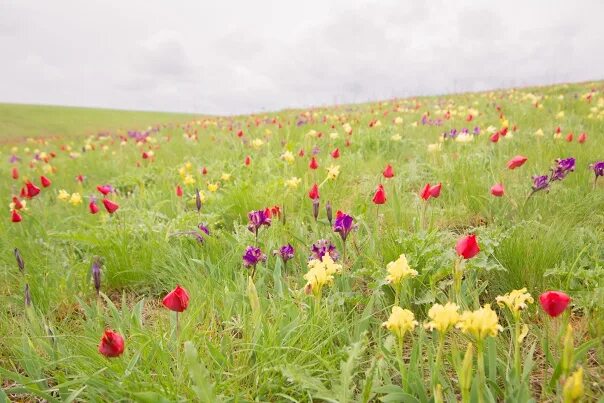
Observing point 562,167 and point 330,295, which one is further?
point 562,167

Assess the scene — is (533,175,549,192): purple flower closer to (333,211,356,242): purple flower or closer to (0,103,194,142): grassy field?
(333,211,356,242): purple flower

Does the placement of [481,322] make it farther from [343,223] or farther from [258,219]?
[258,219]

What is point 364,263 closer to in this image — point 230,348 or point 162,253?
point 230,348

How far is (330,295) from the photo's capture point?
78.3 inches

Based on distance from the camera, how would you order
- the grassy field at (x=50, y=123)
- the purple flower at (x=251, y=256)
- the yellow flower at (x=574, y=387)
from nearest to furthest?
the yellow flower at (x=574, y=387) → the purple flower at (x=251, y=256) → the grassy field at (x=50, y=123)

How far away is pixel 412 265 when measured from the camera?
203 centimetres

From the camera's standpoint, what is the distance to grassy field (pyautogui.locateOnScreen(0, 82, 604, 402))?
146cm

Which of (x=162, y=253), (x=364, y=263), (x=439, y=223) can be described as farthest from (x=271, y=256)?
(x=439, y=223)

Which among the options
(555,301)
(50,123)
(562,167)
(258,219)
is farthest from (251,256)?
(50,123)

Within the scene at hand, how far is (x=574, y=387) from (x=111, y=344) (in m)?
1.44

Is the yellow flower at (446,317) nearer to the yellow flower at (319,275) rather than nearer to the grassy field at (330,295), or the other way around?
the grassy field at (330,295)

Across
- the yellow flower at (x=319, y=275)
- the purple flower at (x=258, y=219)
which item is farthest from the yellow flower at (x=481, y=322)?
the purple flower at (x=258, y=219)

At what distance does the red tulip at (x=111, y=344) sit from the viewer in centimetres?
139

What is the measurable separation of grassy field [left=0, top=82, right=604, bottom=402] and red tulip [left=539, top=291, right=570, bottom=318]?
13mm
